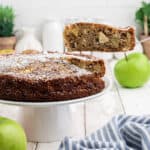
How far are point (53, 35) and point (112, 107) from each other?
70cm

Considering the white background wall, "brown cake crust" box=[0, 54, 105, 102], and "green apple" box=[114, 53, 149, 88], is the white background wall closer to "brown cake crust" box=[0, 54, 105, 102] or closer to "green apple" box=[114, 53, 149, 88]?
"green apple" box=[114, 53, 149, 88]

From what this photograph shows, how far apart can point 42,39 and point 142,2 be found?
40 cm

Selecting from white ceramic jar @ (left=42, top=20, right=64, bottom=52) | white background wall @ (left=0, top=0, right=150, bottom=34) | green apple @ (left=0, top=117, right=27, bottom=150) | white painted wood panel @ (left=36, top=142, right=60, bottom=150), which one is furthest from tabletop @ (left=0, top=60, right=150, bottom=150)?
white background wall @ (left=0, top=0, right=150, bottom=34)

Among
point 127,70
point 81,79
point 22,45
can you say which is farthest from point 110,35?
point 22,45

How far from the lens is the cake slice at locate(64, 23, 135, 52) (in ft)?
2.69

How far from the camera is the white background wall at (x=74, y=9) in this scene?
66.0 inches

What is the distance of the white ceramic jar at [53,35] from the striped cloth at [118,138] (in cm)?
89

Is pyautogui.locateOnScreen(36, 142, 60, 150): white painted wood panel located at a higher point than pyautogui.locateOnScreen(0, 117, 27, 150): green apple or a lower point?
lower

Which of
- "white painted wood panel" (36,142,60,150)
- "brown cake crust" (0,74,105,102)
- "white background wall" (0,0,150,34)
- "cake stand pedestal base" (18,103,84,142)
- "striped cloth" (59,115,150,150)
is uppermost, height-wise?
"brown cake crust" (0,74,105,102)

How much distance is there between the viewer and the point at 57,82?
0.67 m

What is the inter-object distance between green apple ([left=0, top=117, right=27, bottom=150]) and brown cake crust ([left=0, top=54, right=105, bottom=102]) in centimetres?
7

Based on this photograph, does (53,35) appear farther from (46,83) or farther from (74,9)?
(46,83)

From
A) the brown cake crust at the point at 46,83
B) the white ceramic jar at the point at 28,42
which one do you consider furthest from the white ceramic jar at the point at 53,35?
the brown cake crust at the point at 46,83

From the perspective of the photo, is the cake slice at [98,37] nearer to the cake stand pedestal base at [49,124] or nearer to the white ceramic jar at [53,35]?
the cake stand pedestal base at [49,124]
